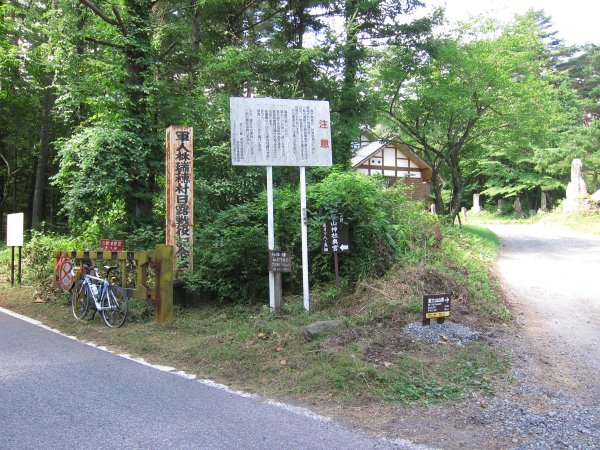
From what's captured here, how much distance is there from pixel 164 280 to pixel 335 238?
2892 mm

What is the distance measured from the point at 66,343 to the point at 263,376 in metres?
3.39

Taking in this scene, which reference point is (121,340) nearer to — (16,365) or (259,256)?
(16,365)

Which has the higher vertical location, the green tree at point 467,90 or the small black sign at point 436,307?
the green tree at point 467,90

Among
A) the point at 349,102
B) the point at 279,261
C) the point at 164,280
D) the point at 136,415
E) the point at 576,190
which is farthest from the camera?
the point at 576,190

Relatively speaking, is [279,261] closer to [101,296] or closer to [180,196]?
[180,196]

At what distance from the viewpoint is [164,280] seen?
7.30 m

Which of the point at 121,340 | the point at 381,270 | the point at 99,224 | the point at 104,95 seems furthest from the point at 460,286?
the point at 104,95

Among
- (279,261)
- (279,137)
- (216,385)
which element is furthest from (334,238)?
(216,385)

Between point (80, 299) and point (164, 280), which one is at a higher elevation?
point (164, 280)

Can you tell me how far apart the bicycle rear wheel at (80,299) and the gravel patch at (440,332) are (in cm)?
561

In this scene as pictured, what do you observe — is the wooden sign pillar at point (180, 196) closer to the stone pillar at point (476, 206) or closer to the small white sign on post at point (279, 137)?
the small white sign on post at point (279, 137)

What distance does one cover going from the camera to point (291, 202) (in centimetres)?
866

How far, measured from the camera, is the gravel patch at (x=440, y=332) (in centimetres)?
573

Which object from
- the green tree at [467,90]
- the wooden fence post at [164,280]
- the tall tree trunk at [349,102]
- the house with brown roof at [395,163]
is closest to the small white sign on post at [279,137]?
the wooden fence post at [164,280]
